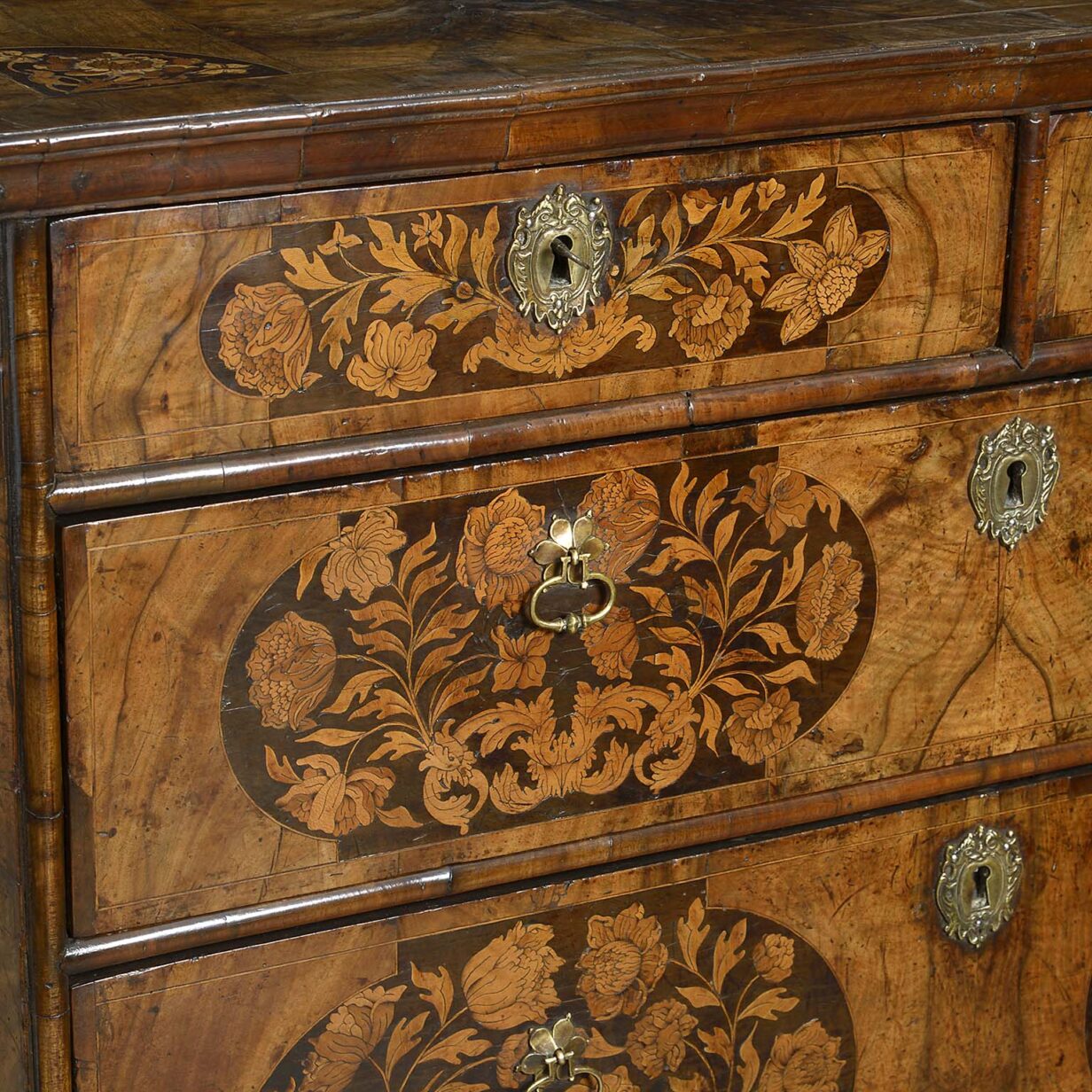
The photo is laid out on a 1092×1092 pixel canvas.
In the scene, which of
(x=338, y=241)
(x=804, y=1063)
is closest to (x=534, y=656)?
(x=338, y=241)

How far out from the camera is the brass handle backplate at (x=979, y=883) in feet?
5.49

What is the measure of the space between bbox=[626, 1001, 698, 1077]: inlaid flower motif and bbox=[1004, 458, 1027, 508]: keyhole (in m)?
0.47

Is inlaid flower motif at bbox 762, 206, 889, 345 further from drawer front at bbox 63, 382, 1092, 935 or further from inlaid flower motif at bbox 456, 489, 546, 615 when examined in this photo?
inlaid flower motif at bbox 456, 489, 546, 615

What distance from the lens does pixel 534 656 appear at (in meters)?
1.46

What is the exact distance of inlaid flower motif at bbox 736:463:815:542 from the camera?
4.92 ft

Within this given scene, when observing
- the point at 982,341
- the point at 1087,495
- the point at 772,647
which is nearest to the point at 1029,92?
the point at 982,341

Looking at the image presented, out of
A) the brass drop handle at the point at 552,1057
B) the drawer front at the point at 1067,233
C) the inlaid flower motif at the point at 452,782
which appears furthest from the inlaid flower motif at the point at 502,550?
the drawer front at the point at 1067,233

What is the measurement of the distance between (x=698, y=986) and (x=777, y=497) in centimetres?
39

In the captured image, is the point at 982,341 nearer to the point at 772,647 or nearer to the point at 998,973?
the point at 772,647

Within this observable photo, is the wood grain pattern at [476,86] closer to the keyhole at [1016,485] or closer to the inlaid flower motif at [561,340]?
the inlaid flower motif at [561,340]

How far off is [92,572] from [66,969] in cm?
28

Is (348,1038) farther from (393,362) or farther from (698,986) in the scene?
(393,362)

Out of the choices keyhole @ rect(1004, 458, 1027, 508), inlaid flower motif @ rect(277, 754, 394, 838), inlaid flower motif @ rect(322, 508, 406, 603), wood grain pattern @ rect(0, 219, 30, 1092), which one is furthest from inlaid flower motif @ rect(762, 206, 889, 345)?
wood grain pattern @ rect(0, 219, 30, 1092)

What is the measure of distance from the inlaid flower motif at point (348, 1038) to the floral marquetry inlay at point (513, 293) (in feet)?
1.47
